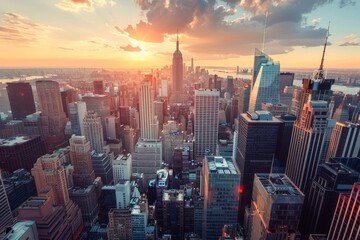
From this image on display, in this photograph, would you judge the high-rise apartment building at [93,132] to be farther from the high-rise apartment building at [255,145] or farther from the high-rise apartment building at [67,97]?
the high-rise apartment building at [255,145]

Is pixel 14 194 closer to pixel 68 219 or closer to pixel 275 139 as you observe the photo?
pixel 68 219

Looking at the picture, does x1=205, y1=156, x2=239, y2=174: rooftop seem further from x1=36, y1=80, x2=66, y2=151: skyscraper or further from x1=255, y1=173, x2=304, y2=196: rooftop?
x1=36, y1=80, x2=66, y2=151: skyscraper

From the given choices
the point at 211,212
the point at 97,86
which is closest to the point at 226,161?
the point at 211,212

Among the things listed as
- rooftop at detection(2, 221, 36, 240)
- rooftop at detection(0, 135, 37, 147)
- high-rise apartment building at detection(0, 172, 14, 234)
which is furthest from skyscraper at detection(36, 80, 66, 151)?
rooftop at detection(2, 221, 36, 240)

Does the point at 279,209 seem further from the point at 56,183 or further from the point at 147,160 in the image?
the point at 56,183

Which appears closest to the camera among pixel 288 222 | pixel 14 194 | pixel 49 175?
pixel 288 222
